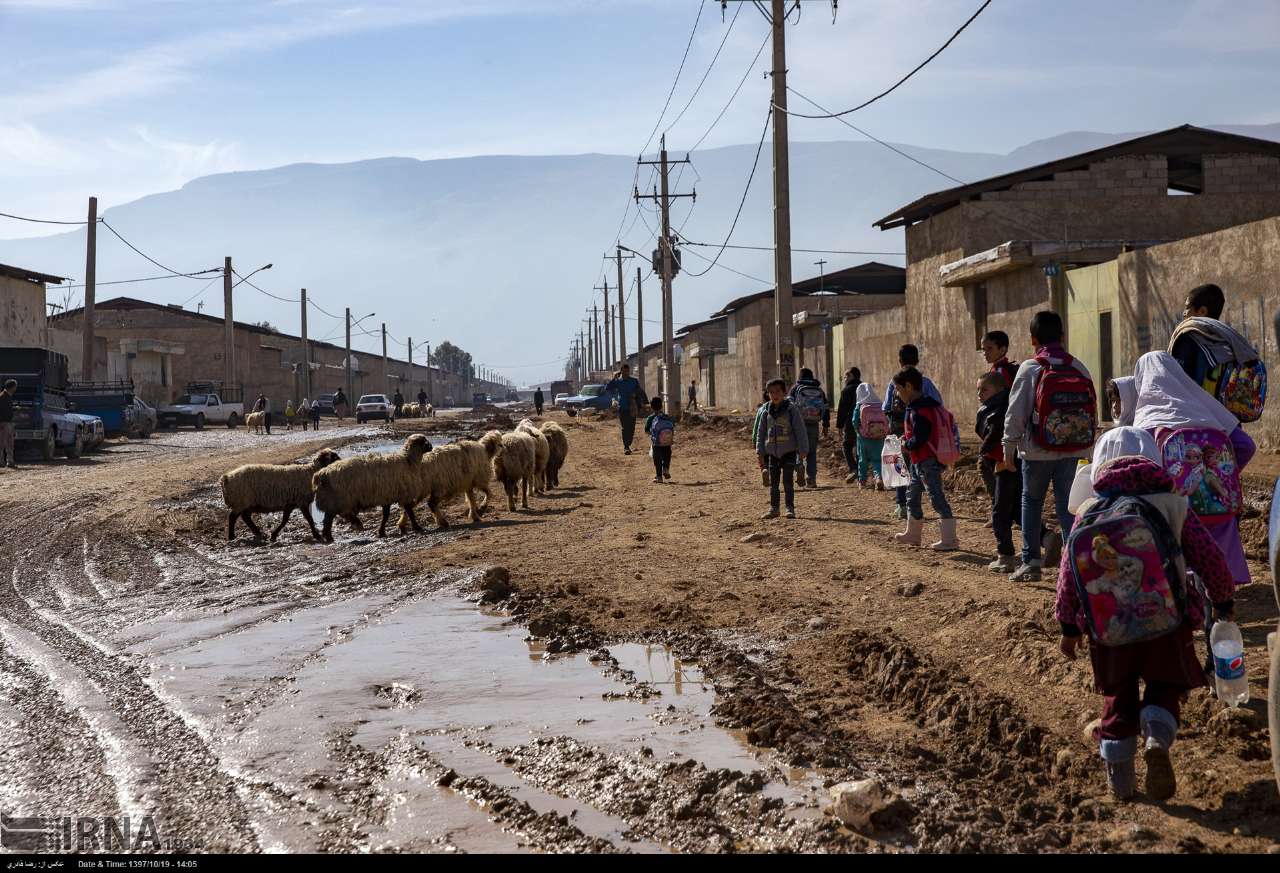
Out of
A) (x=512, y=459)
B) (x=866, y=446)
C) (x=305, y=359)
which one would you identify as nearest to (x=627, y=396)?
(x=512, y=459)

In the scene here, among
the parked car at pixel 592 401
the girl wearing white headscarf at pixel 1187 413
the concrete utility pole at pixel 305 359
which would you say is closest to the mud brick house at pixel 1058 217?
the girl wearing white headscarf at pixel 1187 413

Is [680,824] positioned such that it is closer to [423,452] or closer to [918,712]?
[918,712]

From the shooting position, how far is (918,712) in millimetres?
5961

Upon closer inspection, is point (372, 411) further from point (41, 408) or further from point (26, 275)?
point (41, 408)

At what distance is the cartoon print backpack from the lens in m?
5.96

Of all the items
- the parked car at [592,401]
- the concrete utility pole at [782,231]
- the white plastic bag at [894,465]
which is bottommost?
the white plastic bag at [894,465]

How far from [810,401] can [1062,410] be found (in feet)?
27.5

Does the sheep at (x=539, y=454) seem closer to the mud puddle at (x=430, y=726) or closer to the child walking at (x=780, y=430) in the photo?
the child walking at (x=780, y=430)

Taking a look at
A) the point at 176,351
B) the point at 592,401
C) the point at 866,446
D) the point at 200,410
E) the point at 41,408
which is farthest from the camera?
the point at 176,351

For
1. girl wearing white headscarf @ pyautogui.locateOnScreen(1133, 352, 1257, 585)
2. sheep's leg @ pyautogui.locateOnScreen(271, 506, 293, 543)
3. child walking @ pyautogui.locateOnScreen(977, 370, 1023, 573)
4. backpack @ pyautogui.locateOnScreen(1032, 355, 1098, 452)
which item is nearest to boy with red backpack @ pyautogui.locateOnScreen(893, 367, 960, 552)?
child walking @ pyautogui.locateOnScreen(977, 370, 1023, 573)

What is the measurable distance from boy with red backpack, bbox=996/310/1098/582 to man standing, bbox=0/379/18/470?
22081 millimetres

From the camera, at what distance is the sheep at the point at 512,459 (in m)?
16.2

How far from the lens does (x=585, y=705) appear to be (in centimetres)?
627

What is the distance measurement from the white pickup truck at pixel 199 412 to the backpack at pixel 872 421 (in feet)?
130
